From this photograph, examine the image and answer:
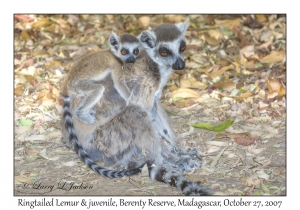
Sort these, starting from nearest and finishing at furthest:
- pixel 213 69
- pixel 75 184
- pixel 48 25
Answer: pixel 75 184 → pixel 213 69 → pixel 48 25

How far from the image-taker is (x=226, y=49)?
12.5m

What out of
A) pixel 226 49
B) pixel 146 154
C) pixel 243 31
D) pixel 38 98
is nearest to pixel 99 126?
pixel 146 154

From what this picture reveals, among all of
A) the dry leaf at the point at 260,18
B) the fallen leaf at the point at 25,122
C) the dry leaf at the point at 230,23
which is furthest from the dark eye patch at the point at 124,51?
the dry leaf at the point at 260,18

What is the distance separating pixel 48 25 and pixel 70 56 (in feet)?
5.95

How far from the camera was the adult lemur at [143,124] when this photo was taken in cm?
751

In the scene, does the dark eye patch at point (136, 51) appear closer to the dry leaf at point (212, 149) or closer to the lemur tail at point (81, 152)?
the lemur tail at point (81, 152)

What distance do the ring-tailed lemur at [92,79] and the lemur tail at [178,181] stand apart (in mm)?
1163

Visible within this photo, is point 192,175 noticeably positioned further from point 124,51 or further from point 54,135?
point 54,135

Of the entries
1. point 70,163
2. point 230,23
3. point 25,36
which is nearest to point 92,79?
point 70,163

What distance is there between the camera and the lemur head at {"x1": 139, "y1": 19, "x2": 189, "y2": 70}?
25.6ft

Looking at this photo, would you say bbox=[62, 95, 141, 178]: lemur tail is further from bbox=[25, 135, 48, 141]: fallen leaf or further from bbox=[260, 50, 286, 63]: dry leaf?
bbox=[260, 50, 286, 63]: dry leaf

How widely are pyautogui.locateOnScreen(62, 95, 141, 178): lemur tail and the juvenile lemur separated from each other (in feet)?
0.37

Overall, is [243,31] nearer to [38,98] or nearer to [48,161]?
[38,98]

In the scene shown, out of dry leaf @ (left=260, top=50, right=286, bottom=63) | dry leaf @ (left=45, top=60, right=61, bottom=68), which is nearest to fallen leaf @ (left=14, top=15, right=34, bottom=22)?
dry leaf @ (left=45, top=60, right=61, bottom=68)
